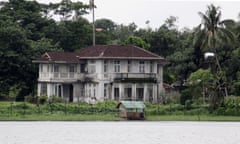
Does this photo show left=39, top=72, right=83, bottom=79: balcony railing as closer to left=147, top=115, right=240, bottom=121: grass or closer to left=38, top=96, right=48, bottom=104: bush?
left=38, top=96, right=48, bottom=104: bush

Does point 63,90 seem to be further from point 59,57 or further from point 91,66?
point 91,66

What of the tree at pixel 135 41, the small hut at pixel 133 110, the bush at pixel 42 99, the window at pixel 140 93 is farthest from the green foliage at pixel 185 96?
the tree at pixel 135 41

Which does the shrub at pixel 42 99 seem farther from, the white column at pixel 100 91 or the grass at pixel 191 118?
the grass at pixel 191 118

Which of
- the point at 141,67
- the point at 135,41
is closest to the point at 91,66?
the point at 141,67

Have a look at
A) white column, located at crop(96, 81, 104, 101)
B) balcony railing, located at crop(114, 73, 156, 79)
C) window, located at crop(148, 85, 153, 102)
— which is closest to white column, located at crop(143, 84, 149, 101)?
window, located at crop(148, 85, 153, 102)

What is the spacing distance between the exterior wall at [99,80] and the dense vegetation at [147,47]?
2.44 meters

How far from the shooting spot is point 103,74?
90.8m

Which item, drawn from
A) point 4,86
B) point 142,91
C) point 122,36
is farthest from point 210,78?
point 122,36

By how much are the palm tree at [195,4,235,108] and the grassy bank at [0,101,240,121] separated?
47.8ft

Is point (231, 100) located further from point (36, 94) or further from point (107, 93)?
point (36, 94)

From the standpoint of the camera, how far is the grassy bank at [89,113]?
7550 centimetres

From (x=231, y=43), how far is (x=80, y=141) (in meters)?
41.5

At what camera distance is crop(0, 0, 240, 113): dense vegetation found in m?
88.9

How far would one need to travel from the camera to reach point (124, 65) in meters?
91.4
